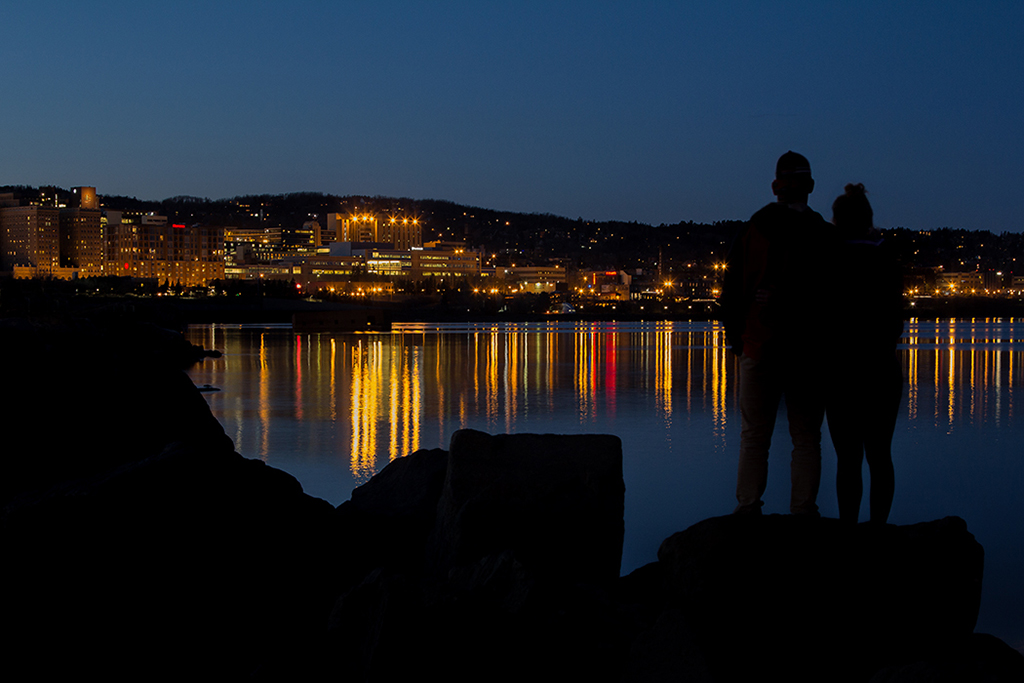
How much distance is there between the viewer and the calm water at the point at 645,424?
7699 millimetres

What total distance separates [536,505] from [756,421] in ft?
3.69

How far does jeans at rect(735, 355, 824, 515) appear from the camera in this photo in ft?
15.0

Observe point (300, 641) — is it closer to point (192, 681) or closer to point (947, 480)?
point (192, 681)

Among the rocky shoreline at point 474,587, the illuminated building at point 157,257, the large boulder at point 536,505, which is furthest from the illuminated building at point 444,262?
the rocky shoreline at point 474,587

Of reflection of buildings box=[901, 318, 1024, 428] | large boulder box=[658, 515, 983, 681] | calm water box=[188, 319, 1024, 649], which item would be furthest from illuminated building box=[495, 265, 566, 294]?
large boulder box=[658, 515, 983, 681]

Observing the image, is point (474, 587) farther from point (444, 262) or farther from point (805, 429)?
point (444, 262)

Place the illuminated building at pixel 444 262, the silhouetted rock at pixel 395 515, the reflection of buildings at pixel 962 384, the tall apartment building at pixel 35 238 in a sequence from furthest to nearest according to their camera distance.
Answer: the tall apartment building at pixel 35 238 < the illuminated building at pixel 444 262 < the reflection of buildings at pixel 962 384 < the silhouetted rock at pixel 395 515

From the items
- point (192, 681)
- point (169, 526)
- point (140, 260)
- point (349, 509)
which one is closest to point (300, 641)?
point (192, 681)

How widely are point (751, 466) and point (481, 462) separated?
137 cm

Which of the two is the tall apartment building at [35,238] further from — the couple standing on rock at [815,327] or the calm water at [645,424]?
the couple standing on rock at [815,327]

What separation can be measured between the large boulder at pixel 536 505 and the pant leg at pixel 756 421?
752 mm

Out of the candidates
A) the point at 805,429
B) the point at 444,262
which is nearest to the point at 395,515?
the point at 805,429

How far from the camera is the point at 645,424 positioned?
1375cm

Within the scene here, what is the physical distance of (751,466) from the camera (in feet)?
15.2
